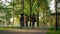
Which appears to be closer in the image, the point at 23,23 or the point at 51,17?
the point at 23,23

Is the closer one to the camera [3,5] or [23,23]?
[23,23]

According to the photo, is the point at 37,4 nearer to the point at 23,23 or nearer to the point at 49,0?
the point at 49,0

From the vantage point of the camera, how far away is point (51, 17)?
27.2 meters

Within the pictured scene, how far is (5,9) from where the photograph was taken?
2692 cm

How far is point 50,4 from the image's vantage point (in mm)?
27984

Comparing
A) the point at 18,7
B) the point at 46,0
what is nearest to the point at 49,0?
the point at 46,0

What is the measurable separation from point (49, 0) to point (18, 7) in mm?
4506

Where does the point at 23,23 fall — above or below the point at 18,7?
below

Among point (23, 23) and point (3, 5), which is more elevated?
point (3, 5)

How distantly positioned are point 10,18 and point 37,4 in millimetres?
4182

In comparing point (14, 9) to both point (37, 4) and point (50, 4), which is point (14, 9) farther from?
point (50, 4)

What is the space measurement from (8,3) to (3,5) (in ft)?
2.72

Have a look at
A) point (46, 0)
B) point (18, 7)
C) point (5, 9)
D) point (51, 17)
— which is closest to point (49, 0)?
point (46, 0)

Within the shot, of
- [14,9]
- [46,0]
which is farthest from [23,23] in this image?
[46,0]
